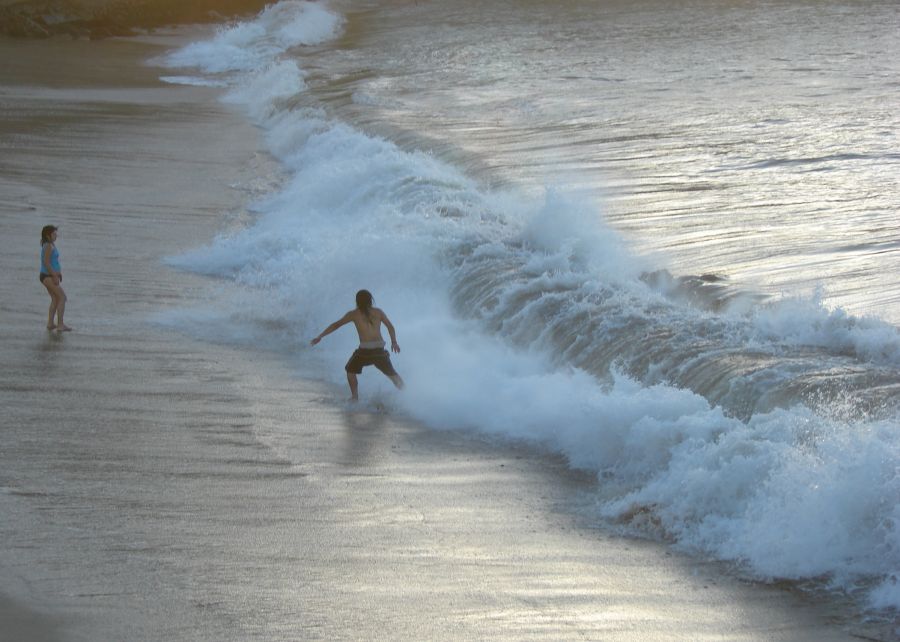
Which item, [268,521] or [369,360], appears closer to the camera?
[268,521]

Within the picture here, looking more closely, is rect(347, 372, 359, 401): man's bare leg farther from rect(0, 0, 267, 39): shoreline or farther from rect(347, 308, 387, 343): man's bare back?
rect(0, 0, 267, 39): shoreline

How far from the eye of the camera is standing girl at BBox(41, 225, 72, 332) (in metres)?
13.0

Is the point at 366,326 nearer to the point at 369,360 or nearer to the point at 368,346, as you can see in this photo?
the point at 368,346

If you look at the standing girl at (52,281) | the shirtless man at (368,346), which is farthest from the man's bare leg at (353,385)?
the standing girl at (52,281)

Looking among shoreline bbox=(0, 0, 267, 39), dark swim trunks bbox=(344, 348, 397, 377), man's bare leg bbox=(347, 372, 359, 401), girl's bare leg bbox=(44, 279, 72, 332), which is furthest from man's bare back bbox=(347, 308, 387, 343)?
shoreline bbox=(0, 0, 267, 39)

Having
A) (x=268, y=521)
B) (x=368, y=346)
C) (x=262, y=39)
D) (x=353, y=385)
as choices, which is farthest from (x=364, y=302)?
(x=262, y=39)

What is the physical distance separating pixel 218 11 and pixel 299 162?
4242cm

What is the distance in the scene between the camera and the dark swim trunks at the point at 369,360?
11.5 metres

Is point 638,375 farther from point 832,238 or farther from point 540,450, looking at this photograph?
point 832,238

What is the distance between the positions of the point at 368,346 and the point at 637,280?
3155 mm

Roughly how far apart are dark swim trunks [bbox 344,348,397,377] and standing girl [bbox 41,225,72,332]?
3.15 meters

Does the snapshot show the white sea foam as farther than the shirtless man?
Yes

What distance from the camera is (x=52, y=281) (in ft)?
43.4

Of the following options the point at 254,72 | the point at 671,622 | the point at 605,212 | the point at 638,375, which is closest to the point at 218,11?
the point at 254,72
